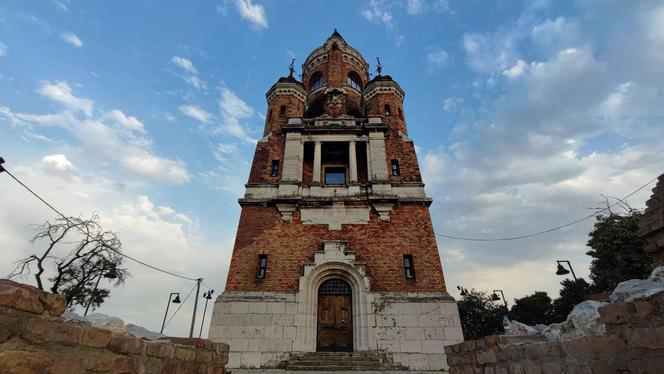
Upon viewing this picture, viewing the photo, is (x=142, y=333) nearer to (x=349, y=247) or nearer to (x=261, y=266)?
(x=261, y=266)

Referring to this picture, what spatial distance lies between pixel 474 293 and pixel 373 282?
107 ft

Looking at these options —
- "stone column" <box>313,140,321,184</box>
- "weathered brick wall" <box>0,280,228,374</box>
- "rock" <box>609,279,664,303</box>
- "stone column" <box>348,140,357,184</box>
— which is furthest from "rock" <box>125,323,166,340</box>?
"stone column" <box>348,140,357,184</box>

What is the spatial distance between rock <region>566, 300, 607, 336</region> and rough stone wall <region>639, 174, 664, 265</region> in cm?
208

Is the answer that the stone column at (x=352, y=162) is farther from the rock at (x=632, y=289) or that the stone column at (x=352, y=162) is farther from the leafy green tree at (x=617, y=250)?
the leafy green tree at (x=617, y=250)

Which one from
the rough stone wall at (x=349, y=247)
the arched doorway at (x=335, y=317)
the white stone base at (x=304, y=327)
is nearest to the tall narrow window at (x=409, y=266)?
the rough stone wall at (x=349, y=247)

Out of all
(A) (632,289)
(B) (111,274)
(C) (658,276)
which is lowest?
(A) (632,289)

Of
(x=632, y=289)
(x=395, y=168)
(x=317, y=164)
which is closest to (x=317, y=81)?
(x=317, y=164)

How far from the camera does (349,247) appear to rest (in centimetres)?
1477

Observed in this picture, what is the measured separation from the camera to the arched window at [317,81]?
2644 centimetres

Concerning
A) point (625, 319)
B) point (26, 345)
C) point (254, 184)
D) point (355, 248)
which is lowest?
point (26, 345)

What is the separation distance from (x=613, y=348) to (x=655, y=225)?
2.83m

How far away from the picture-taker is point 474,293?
4025 centimetres

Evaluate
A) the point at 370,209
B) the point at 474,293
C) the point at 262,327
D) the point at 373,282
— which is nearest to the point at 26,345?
the point at 262,327

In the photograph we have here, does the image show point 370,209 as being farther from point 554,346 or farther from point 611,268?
point 611,268
